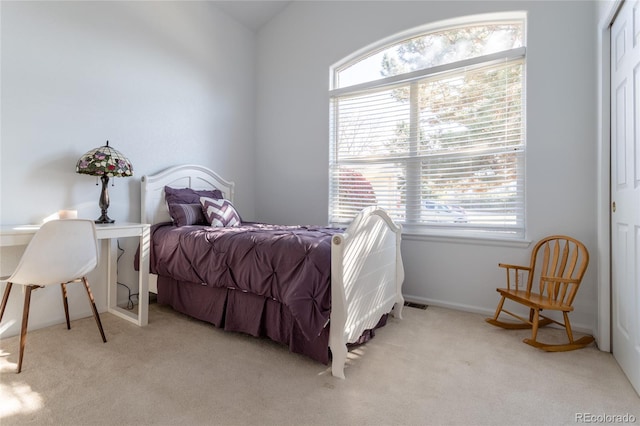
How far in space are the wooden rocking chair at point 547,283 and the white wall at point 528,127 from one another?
0.37ft

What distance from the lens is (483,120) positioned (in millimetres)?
2770

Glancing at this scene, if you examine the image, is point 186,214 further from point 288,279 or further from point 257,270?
point 288,279

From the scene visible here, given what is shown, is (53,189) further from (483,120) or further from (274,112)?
(483,120)

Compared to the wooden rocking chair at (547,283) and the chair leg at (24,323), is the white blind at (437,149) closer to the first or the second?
the wooden rocking chair at (547,283)

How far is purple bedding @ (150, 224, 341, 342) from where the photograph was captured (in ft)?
5.62

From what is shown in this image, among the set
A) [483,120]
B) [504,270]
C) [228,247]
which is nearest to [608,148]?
[483,120]

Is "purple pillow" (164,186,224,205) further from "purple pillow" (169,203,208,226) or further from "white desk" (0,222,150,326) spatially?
"white desk" (0,222,150,326)

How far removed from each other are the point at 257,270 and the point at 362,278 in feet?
2.15

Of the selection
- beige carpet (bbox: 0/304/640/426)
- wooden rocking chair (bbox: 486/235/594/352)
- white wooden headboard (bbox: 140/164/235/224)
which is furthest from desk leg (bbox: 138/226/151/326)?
wooden rocking chair (bbox: 486/235/594/352)

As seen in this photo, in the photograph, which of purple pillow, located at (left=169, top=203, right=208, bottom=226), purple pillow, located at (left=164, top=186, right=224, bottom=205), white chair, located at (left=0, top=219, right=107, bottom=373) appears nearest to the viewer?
white chair, located at (left=0, top=219, right=107, bottom=373)

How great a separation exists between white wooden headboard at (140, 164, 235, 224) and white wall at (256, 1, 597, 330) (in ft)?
2.56

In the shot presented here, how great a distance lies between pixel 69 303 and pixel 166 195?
1118 mm

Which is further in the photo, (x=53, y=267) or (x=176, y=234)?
(x=176, y=234)

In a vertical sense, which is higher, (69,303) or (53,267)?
(53,267)
